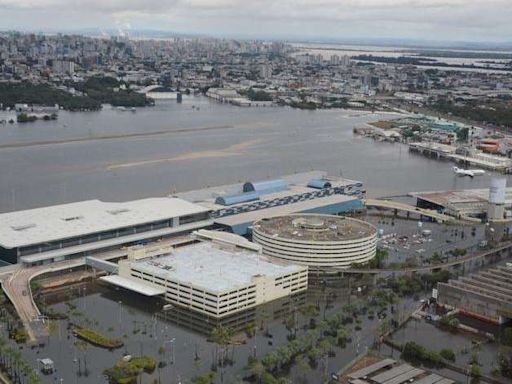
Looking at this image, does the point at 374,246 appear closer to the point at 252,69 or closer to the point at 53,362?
the point at 53,362

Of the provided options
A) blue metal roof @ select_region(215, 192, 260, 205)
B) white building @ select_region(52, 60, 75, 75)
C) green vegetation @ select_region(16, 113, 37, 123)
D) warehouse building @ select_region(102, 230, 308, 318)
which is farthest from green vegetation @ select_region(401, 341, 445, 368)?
white building @ select_region(52, 60, 75, 75)

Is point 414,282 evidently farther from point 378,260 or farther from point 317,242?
point 317,242

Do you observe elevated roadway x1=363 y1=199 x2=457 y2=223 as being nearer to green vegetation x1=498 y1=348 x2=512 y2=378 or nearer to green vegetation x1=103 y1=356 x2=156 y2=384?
green vegetation x1=498 y1=348 x2=512 y2=378

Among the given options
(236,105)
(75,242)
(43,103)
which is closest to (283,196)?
(75,242)

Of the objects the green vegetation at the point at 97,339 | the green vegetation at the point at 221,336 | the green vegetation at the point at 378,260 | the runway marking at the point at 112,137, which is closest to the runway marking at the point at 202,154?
the runway marking at the point at 112,137

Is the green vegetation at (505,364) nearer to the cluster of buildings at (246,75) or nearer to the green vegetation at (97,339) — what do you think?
the green vegetation at (97,339)
